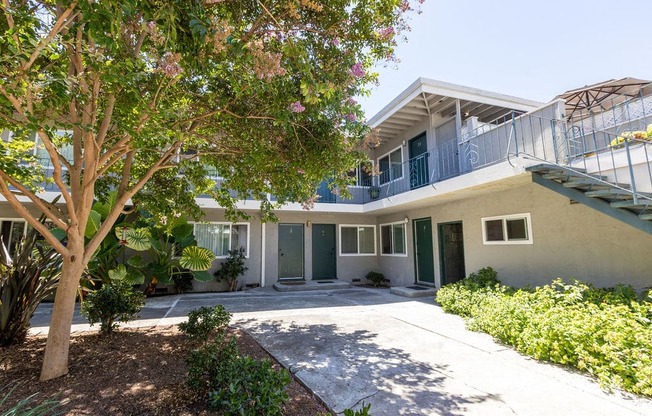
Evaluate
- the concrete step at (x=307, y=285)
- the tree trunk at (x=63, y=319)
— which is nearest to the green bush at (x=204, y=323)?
the tree trunk at (x=63, y=319)

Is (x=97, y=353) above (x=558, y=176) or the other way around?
the other way around

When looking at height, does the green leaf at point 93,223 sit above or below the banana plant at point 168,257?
above

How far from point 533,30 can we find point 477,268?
642 cm

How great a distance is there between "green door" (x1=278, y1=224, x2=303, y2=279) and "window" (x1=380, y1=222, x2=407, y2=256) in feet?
11.8

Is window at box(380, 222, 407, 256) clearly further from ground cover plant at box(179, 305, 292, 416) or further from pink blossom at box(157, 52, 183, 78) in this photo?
pink blossom at box(157, 52, 183, 78)

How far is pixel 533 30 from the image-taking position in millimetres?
7992

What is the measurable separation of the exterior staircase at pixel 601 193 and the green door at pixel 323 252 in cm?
840

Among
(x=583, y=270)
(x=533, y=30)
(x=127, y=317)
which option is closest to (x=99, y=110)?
(x=127, y=317)

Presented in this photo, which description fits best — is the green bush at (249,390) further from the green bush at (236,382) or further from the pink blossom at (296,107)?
the pink blossom at (296,107)

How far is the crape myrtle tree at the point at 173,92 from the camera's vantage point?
2.68 m

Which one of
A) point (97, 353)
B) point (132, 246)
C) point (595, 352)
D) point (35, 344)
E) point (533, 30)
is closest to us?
point (595, 352)

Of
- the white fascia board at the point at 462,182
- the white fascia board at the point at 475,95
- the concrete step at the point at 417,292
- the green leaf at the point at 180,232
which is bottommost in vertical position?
the concrete step at the point at 417,292

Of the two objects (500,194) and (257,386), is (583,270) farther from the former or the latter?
(257,386)

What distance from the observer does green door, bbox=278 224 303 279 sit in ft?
41.1
